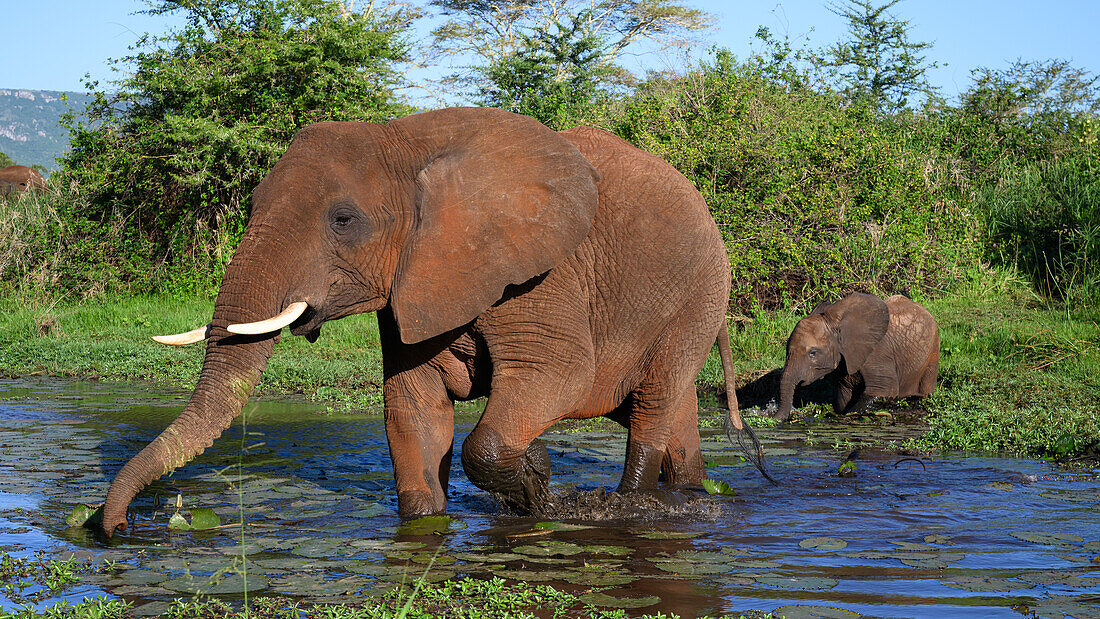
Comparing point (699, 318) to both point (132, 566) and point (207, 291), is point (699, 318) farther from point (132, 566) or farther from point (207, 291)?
point (207, 291)

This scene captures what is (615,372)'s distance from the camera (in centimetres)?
577

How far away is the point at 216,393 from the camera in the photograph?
4742 mm

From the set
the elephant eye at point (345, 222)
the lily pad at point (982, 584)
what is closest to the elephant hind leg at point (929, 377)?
the lily pad at point (982, 584)

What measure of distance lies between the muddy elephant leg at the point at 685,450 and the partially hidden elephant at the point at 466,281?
1.92ft

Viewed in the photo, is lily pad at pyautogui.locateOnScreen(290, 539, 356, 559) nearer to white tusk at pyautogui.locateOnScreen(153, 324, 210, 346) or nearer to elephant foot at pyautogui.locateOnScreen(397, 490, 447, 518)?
elephant foot at pyautogui.locateOnScreen(397, 490, 447, 518)

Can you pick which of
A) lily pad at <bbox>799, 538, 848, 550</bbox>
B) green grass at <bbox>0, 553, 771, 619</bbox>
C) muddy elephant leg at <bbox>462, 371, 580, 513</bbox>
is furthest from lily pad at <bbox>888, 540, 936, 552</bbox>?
muddy elephant leg at <bbox>462, 371, 580, 513</bbox>

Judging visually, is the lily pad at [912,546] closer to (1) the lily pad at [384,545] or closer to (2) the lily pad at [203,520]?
(1) the lily pad at [384,545]

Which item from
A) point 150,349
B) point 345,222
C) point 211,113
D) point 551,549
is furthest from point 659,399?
point 211,113

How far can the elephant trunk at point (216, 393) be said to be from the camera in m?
4.59

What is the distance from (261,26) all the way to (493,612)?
14895 millimetres

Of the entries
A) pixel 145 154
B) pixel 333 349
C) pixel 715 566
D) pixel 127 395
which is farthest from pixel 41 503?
pixel 145 154

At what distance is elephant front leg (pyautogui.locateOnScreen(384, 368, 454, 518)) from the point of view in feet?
17.7

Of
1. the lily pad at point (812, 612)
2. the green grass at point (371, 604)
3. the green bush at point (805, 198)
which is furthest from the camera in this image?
the green bush at point (805, 198)

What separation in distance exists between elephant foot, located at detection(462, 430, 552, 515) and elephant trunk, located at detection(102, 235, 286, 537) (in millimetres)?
1037
